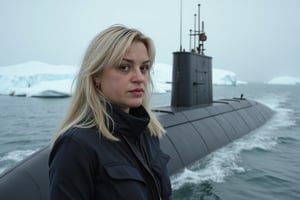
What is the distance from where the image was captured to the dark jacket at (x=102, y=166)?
1.48 meters

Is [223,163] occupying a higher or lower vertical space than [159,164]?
lower

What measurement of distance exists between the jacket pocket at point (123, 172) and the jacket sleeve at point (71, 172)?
3.9 inches

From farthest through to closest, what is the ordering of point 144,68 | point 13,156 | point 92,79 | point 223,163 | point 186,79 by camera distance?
point 186,79 → point 13,156 → point 223,163 → point 144,68 → point 92,79

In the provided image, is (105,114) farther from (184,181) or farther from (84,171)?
(184,181)

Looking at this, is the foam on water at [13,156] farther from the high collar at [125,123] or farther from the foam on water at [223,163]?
the high collar at [125,123]

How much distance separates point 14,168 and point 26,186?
477 millimetres

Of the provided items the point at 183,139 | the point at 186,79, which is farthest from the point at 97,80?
the point at 186,79

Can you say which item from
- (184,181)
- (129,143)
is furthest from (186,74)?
(129,143)

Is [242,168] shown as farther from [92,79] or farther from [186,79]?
[92,79]

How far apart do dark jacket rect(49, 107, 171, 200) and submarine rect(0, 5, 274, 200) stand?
243 cm

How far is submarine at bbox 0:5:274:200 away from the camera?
12.6ft

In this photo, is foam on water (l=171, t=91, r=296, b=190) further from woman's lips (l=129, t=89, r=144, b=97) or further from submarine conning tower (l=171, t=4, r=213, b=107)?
woman's lips (l=129, t=89, r=144, b=97)

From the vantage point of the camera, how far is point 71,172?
1.48 metres

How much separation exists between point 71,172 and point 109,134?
0.93 ft
